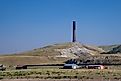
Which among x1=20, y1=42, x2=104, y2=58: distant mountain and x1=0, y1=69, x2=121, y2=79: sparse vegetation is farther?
x1=20, y1=42, x2=104, y2=58: distant mountain

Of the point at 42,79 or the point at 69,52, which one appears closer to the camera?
the point at 42,79

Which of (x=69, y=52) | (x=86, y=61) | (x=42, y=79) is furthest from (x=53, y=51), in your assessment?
(x=42, y=79)

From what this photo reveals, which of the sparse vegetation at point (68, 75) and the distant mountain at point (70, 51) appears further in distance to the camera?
the distant mountain at point (70, 51)

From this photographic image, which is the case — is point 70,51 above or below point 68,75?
above

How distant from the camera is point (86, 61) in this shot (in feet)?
376

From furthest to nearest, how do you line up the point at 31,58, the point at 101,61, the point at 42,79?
the point at 31,58, the point at 101,61, the point at 42,79

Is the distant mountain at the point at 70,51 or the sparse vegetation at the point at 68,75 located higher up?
the distant mountain at the point at 70,51

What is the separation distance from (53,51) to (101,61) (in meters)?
60.7

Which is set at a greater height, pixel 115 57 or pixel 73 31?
pixel 73 31

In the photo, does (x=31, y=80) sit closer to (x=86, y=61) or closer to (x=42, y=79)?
(x=42, y=79)

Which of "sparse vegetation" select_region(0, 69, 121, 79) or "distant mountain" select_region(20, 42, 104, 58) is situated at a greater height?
"distant mountain" select_region(20, 42, 104, 58)

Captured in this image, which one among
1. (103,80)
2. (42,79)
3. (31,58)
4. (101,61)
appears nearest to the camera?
(103,80)

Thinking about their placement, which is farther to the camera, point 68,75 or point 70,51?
point 70,51

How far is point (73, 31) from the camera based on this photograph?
148m
